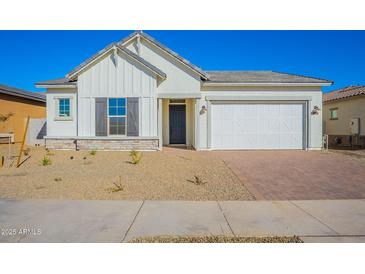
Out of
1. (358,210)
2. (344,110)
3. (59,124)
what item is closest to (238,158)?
Result: (358,210)

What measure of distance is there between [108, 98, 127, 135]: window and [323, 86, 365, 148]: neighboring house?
14698 millimetres

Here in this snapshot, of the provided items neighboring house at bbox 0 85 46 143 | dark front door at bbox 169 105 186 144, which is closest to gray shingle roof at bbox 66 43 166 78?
dark front door at bbox 169 105 186 144

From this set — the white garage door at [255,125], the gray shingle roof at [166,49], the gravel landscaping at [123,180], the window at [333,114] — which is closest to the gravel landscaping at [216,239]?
the gravel landscaping at [123,180]

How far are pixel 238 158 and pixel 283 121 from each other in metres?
4.60

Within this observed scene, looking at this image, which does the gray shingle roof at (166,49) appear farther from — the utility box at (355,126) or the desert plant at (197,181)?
the utility box at (355,126)

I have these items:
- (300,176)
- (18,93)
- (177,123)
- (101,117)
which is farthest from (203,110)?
(18,93)

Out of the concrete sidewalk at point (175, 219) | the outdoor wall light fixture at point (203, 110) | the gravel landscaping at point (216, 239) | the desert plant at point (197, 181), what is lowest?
the gravel landscaping at point (216, 239)

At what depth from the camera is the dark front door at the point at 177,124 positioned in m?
16.0

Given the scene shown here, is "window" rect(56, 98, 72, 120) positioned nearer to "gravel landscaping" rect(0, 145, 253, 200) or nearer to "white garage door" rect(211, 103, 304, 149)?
"gravel landscaping" rect(0, 145, 253, 200)

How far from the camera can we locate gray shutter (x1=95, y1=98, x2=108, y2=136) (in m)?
13.4

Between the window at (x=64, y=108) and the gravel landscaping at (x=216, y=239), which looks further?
the window at (x=64, y=108)

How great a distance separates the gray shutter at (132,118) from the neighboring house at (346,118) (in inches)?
556

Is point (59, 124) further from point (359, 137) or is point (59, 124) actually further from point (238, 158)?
point (359, 137)

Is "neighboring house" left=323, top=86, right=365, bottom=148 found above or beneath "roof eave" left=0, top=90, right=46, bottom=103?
beneath
